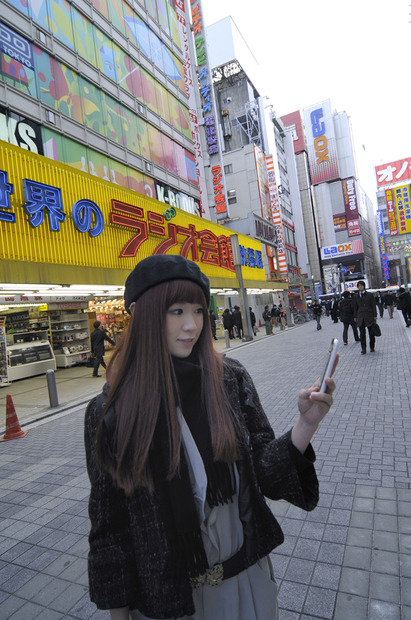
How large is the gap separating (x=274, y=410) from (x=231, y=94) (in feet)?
163

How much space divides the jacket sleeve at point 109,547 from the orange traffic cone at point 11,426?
6227 mm

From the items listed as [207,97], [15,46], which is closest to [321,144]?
[207,97]

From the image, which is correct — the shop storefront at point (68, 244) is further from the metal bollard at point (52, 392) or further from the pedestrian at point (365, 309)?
the pedestrian at point (365, 309)

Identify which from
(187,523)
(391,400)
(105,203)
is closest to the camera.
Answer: (187,523)

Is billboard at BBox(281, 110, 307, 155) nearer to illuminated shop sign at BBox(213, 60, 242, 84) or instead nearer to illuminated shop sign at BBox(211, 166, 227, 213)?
illuminated shop sign at BBox(213, 60, 242, 84)

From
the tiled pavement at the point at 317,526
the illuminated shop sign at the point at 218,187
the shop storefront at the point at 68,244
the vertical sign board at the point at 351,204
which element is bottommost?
the tiled pavement at the point at 317,526

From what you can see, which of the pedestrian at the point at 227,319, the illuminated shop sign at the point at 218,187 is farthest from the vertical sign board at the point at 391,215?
the pedestrian at the point at 227,319

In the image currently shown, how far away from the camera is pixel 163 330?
1303mm

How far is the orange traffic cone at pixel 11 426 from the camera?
6.48 metres

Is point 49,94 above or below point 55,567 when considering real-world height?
above

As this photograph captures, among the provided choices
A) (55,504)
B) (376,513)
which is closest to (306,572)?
(376,513)

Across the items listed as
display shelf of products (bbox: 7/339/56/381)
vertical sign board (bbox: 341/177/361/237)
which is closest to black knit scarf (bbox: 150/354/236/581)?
display shelf of products (bbox: 7/339/56/381)

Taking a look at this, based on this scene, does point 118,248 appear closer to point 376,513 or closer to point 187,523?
point 376,513

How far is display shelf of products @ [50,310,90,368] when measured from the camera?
15875 millimetres
